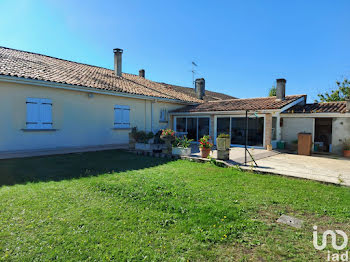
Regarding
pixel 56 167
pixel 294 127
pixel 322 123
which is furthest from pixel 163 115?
pixel 322 123

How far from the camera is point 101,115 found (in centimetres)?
1265

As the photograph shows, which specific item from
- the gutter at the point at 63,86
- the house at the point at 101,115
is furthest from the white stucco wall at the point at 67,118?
the gutter at the point at 63,86

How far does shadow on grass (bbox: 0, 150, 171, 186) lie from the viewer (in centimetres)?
595

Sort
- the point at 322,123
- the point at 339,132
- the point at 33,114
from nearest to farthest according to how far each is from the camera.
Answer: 1. the point at 33,114
2. the point at 339,132
3. the point at 322,123

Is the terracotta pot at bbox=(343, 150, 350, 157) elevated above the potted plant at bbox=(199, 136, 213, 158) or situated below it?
below

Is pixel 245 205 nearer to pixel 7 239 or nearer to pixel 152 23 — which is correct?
pixel 7 239

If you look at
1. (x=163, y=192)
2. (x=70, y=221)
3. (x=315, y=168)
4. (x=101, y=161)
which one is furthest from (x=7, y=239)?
(x=315, y=168)

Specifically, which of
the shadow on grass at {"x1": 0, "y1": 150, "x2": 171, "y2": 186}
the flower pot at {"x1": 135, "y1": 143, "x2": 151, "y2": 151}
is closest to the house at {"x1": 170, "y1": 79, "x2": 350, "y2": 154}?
the flower pot at {"x1": 135, "y1": 143, "x2": 151, "y2": 151}

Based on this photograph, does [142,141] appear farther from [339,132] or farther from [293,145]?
[339,132]

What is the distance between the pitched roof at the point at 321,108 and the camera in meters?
11.2

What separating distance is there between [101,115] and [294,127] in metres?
12.3

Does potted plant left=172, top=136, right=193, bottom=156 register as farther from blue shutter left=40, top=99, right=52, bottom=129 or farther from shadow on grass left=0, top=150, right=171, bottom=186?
blue shutter left=40, top=99, right=52, bottom=129

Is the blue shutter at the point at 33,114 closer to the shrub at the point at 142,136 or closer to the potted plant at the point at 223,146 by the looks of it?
the shrub at the point at 142,136

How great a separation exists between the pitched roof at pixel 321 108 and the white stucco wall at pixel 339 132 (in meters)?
0.65
